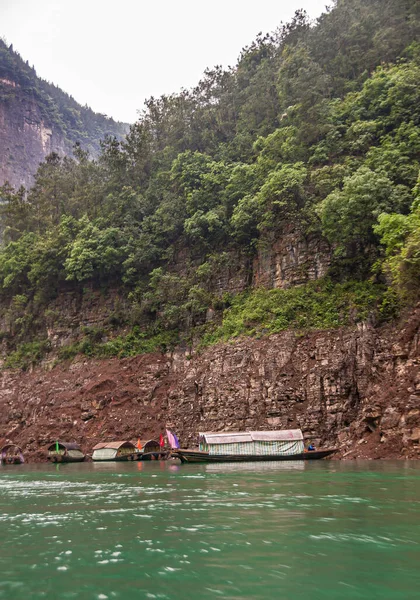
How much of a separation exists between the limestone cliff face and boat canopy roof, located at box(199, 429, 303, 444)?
4519 inches

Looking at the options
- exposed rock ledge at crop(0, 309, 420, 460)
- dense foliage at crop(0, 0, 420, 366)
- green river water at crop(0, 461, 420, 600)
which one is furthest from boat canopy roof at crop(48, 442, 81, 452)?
green river water at crop(0, 461, 420, 600)

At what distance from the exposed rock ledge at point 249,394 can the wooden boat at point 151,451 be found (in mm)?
1204

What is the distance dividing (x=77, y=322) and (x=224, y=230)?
18453mm

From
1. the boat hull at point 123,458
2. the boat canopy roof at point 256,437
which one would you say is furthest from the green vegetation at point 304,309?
the boat hull at point 123,458

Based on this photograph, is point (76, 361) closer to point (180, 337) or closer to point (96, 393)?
point (96, 393)

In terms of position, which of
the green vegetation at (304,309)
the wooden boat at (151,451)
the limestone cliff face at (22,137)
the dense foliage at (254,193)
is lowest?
the wooden boat at (151,451)

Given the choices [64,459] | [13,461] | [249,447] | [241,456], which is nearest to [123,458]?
[64,459]

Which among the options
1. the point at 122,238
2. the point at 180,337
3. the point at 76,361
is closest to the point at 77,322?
the point at 76,361

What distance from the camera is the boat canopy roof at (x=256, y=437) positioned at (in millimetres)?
28672

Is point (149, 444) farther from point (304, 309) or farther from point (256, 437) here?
point (304, 309)

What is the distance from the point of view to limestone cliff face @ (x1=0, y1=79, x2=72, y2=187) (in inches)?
5098

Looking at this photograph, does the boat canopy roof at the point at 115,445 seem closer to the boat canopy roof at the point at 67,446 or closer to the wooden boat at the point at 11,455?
the boat canopy roof at the point at 67,446

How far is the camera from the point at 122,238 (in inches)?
1923

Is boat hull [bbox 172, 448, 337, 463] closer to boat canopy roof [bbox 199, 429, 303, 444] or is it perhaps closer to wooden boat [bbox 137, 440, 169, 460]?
boat canopy roof [bbox 199, 429, 303, 444]
